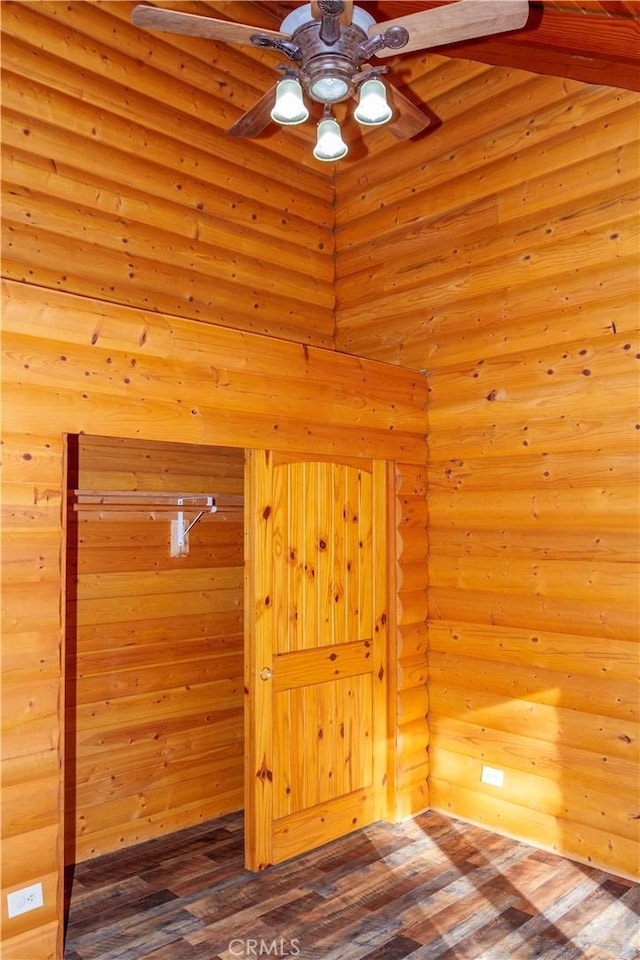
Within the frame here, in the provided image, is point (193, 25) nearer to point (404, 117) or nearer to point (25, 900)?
point (404, 117)

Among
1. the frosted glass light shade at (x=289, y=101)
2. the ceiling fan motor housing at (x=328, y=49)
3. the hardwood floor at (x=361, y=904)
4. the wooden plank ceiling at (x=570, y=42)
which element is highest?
the wooden plank ceiling at (x=570, y=42)

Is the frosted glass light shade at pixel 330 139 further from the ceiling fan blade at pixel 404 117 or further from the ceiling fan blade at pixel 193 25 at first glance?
the ceiling fan blade at pixel 193 25

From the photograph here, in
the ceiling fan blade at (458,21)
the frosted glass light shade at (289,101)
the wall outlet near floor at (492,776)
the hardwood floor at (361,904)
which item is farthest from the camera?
the wall outlet near floor at (492,776)

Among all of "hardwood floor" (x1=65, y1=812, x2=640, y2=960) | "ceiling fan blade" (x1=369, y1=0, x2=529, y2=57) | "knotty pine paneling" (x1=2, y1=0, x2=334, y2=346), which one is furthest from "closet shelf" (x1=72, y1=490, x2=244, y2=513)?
"ceiling fan blade" (x1=369, y1=0, x2=529, y2=57)

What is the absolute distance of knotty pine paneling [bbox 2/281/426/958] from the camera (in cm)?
258

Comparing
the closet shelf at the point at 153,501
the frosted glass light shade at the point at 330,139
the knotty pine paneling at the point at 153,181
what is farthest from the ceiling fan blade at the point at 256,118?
the closet shelf at the point at 153,501

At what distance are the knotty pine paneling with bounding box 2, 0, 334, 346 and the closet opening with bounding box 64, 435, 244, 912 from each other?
919 mm

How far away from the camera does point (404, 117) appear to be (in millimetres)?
2771

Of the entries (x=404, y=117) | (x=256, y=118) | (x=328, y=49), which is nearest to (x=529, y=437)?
(x=404, y=117)

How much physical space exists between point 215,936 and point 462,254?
3575 millimetres

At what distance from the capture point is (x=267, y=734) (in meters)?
3.38

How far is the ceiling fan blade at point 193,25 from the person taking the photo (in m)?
2.16

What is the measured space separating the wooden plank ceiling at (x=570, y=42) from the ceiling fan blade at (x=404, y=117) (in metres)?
0.60

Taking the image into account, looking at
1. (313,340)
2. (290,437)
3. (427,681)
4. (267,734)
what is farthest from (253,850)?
(313,340)
